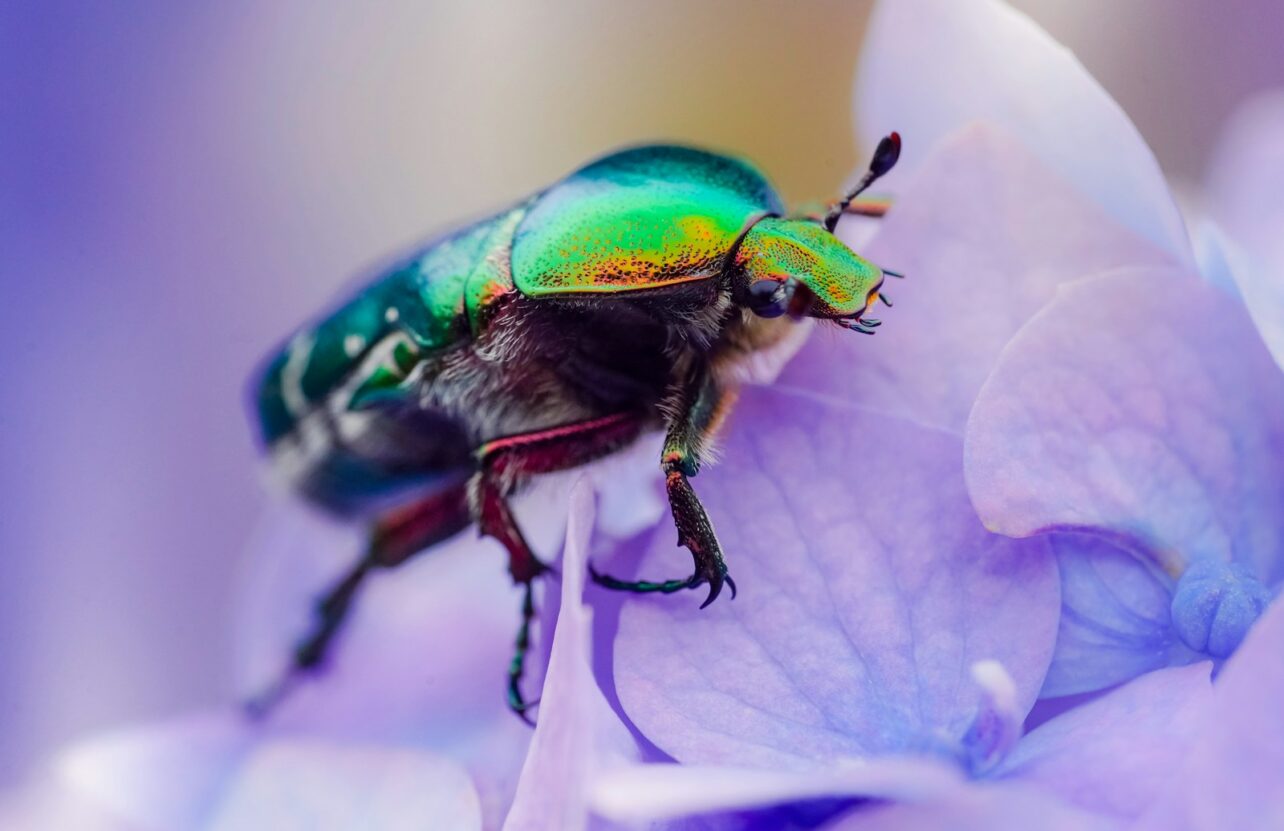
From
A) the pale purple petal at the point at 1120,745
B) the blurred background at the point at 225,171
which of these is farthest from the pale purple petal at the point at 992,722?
the blurred background at the point at 225,171

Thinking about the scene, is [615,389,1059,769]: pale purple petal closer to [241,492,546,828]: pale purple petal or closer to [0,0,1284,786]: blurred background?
[241,492,546,828]: pale purple petal

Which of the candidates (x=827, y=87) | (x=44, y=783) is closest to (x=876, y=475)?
(x=44, y=783)

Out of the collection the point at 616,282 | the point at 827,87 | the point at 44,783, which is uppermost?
the point at 616,282

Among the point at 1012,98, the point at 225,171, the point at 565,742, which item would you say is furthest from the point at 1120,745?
the point at 225,171

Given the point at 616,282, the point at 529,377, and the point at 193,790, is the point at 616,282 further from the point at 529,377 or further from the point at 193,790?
the point at 193,790

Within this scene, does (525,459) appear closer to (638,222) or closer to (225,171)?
(638,222)

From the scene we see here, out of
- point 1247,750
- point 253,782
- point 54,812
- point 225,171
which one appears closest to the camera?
point 1247,750

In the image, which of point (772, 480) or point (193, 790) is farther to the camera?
point (193, 790)

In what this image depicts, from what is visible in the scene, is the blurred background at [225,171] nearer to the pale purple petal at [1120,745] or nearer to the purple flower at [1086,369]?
the purple flower at [1086,369]

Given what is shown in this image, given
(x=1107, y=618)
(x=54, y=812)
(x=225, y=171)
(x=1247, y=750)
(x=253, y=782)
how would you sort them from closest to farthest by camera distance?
(x=1247, y=750), (x=1107, y=618), (x=253, y=782), (x=54, y=812), (x=225, y=171)

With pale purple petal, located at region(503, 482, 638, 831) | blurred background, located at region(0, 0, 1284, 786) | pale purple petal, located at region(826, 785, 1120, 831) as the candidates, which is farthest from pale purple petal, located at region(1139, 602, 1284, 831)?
blurred background, located at region(0, 0, 1284, 786)
